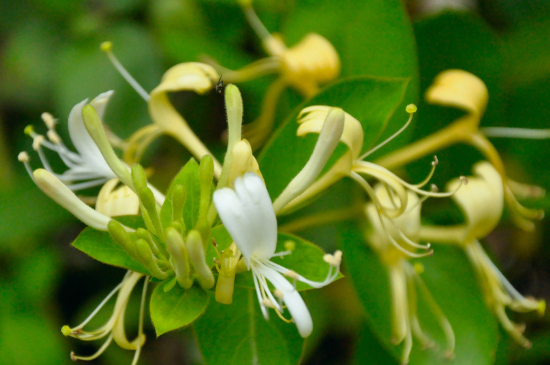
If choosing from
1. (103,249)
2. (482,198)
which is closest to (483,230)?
(482,198)

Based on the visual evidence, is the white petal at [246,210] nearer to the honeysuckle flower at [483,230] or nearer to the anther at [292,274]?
the anther at [292,274]

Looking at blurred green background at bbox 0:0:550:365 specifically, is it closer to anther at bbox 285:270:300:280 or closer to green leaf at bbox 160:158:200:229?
green leaf at bbox 160:158:200:229

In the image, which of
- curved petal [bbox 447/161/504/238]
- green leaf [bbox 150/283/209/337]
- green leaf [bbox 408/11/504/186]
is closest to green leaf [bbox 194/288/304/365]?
green leaf [bbox 150/283/209/337]

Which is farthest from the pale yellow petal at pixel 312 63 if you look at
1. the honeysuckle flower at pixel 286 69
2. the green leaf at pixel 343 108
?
the green leaf at pixel 343 108

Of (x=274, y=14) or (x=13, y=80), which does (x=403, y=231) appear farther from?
(x=13, y=80)

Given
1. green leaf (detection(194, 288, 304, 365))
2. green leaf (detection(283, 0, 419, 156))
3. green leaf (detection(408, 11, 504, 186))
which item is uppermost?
green leaf (detection(283, 0, 419, 156))

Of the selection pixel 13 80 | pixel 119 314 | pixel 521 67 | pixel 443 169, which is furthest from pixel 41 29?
pixel 521 67

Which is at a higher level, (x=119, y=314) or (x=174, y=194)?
(x=174, y=194)
